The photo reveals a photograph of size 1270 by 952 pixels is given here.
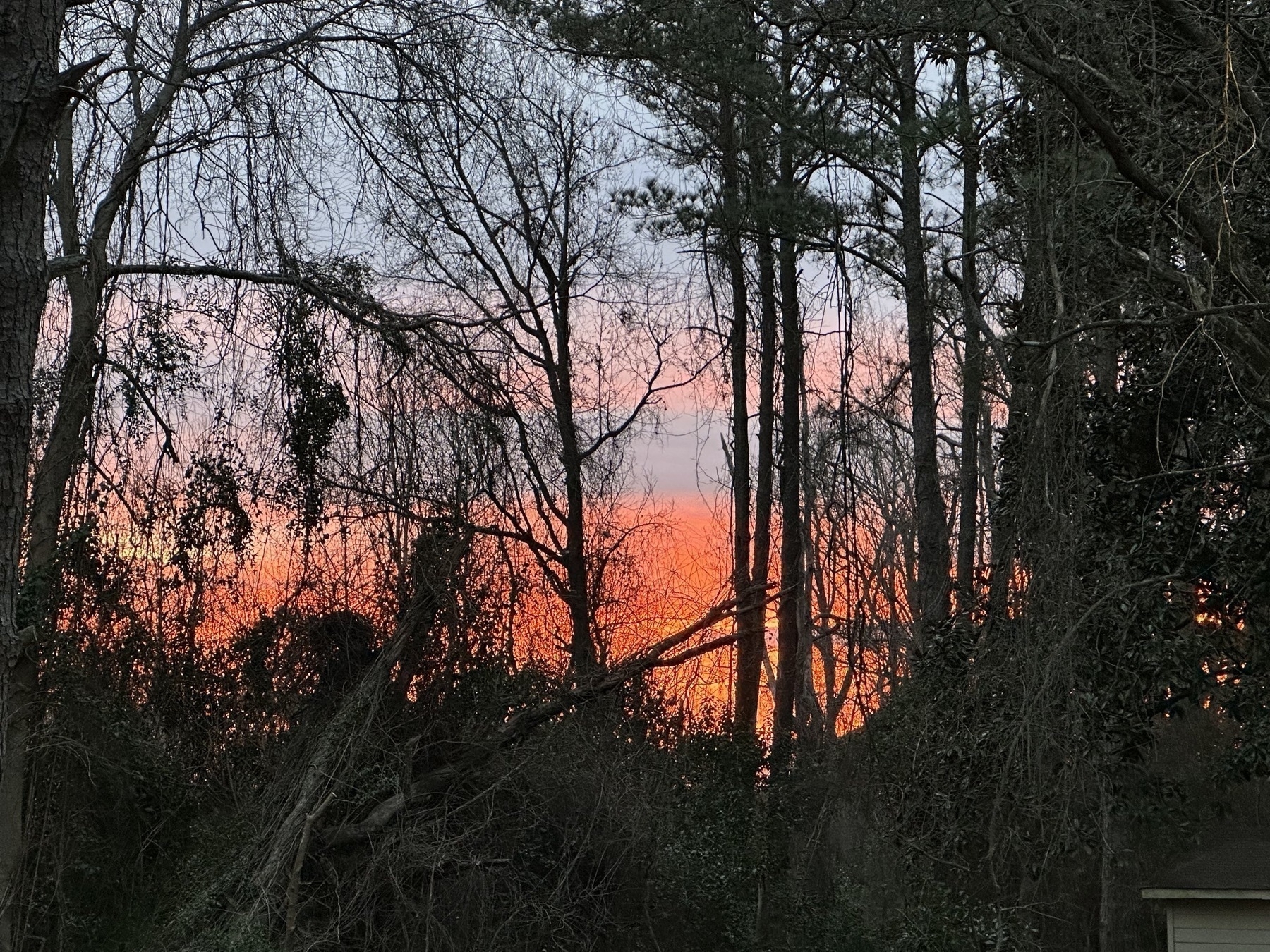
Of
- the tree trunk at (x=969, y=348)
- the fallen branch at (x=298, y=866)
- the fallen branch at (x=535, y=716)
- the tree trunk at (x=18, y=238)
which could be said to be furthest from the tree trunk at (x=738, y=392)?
the tree trunk at (x=18, y=238)

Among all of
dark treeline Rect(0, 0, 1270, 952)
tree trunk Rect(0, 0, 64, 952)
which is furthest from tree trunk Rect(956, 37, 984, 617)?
tree trunk Rect(0, 0, 64, 952)

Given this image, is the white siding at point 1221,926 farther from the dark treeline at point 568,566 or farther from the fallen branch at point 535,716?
the fallen branch at point 535,716

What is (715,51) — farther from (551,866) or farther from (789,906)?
(789,906)

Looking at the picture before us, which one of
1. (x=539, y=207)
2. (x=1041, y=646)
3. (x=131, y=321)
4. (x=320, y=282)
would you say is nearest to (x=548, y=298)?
(x=539, y=207)

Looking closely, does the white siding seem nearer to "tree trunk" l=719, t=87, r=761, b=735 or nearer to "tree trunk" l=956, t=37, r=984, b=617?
"tree trunk" l=956, t=37, r=984, b=617

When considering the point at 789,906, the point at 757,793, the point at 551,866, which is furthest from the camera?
the point at 757,793

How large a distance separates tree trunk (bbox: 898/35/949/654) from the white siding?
362 cm

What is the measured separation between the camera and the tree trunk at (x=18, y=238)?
4.50 meters

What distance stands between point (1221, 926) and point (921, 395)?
21.9 feet

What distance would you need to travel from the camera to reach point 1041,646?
655 centimetres

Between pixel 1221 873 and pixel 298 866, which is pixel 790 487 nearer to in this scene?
pixel 1221 873

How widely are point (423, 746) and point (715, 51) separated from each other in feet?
20.2

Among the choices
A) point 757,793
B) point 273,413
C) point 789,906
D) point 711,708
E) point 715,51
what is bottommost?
point 789,906

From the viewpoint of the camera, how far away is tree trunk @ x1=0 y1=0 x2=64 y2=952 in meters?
4.50
